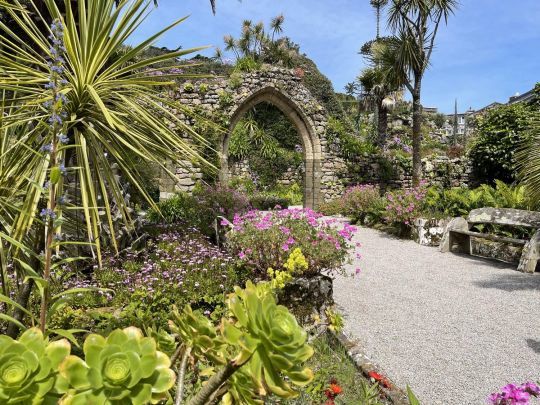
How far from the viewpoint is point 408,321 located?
3.99 metres

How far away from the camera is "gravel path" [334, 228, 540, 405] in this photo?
290cm

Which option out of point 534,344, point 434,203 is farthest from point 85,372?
point 434,203

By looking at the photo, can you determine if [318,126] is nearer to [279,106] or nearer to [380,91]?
[279,106]

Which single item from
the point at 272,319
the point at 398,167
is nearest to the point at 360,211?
the point at 398,167

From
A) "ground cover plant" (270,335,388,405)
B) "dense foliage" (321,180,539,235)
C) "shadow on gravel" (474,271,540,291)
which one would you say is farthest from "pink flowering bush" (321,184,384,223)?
"ground cover plant" (270,335,388,405)

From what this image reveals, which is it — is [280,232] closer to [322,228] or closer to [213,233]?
[322,228]

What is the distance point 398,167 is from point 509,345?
10166mm

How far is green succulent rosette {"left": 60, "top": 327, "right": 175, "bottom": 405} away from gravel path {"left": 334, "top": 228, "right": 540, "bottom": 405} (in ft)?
8.51

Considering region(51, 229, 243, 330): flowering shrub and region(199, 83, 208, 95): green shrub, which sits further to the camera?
region(199, 83, 208, 95): green shrub

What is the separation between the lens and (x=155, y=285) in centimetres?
332

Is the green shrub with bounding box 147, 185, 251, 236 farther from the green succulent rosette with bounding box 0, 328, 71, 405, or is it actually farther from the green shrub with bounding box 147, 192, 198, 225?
the green succulent rosette with bounding box 0, 328, 71, 405

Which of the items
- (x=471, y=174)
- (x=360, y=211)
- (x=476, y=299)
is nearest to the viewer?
(x=476, y=299)

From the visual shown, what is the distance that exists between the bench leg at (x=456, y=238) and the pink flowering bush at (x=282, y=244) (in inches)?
151

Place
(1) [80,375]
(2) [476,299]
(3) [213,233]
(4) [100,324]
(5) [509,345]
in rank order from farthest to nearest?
(3) [213,233] → (2) [476,299] → (5) [509,345] → (4) [100,324] → (1) [80,375]
